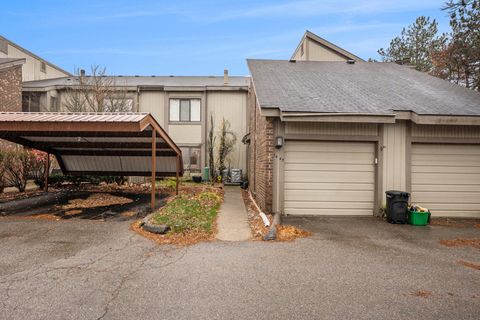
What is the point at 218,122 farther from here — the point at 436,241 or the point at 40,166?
the point at 436,241

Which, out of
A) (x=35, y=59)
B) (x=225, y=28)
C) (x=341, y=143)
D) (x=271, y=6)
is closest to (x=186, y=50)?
(x=225, y=28)

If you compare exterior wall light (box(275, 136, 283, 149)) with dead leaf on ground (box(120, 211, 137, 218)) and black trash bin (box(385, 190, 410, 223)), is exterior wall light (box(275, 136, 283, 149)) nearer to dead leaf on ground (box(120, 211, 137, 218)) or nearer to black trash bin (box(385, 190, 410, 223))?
black trash bin (box(385, 190, 410, 223))

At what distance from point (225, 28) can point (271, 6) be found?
276 inches

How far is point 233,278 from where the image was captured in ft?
13.7

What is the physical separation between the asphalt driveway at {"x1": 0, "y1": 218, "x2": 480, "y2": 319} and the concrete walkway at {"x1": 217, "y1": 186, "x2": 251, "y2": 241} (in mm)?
504

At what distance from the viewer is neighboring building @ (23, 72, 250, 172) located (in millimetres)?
18786

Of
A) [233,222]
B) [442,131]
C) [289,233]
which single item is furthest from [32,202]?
[442,131]

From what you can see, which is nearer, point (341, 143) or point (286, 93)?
point (341, 143)

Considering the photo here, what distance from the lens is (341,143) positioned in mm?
8586

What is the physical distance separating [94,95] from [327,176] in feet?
47.6

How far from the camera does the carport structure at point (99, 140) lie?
7.73 metres

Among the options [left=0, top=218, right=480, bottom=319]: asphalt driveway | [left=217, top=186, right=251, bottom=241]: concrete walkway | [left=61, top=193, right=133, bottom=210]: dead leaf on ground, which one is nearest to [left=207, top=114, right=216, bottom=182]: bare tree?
[left=217, top=186, right=251, bottom=241]: concrete walkway

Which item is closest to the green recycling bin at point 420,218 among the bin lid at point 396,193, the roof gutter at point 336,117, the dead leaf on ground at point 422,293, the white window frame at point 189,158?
the bin lid at point 396,193

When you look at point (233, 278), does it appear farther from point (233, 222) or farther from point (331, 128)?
point (331, 128)
